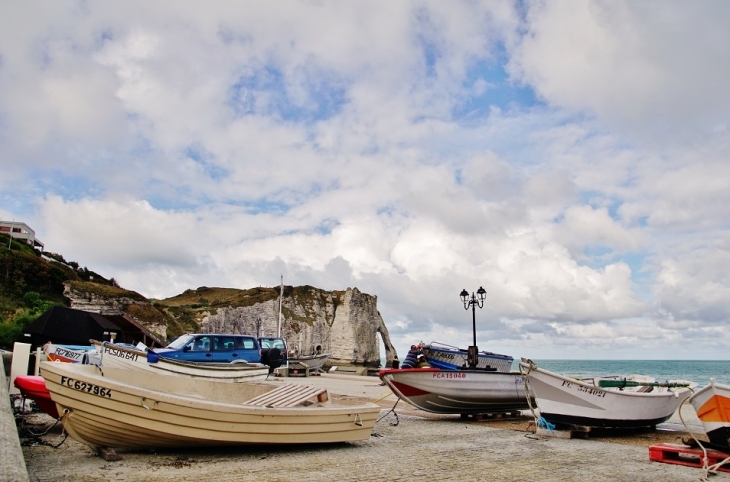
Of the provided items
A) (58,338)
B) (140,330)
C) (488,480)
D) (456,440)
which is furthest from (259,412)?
(140,330)

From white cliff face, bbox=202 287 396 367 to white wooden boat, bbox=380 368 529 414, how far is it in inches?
2257

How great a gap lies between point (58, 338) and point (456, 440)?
1978 cm

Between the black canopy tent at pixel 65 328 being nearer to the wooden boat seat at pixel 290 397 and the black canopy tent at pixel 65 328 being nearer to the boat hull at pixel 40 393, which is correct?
the boat hull at pixel 40 393

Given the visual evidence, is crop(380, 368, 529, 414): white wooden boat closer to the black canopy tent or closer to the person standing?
the person standing

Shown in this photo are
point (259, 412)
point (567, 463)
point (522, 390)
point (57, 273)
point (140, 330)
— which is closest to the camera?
point (259, 412)

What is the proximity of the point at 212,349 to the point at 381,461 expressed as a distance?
14376 mm

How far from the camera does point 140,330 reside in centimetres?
3403

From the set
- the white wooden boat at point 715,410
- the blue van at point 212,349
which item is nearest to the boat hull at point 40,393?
the white wooden boat at point 715,410

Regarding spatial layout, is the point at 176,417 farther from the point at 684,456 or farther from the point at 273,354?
the point at 273,354

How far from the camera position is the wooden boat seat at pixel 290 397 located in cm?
835

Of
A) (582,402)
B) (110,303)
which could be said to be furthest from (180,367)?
(110,303)

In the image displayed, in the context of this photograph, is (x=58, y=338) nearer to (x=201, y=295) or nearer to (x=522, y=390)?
(x=522, y=390)

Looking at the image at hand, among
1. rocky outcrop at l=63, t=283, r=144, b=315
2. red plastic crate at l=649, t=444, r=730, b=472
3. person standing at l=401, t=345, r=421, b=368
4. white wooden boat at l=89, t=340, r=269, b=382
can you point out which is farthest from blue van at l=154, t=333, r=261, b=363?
rocky outcrop at l=63, t=283, r=144, b=315

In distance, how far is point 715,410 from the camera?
25.7ft
